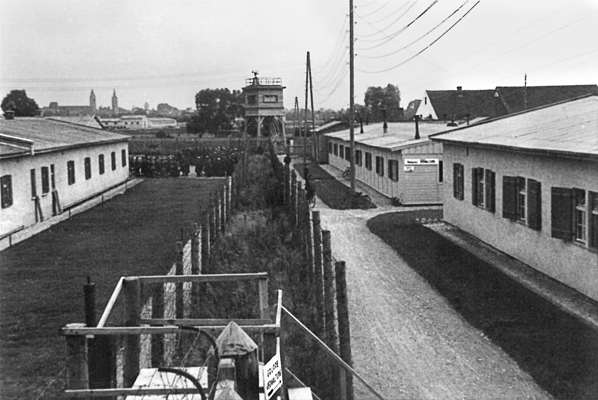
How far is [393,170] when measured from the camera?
1158 inches

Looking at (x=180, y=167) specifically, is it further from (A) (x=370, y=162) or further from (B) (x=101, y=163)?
(A) (x=370, y=162)

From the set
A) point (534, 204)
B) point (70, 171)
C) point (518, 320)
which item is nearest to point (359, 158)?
point (70, 171)

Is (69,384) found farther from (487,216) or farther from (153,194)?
(153,194)

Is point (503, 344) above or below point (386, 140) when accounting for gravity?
below

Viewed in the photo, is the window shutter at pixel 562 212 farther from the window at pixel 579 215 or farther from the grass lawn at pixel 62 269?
the grass lawn at pixel 62 269

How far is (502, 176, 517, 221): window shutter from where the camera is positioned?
16641 millimetres

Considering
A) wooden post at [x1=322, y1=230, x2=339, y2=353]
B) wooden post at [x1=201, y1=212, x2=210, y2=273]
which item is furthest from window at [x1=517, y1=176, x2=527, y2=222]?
wooden post at [x1=322, y1=230, x2=339, y2=353]

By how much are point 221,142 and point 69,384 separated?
70162 millimetres

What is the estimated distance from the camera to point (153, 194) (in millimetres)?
35906

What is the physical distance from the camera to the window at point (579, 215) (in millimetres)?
13430

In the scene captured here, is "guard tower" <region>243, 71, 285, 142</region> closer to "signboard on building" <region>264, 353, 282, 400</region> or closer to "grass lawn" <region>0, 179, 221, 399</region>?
"grass lawn" <region>0, 179, 221, 399</region>

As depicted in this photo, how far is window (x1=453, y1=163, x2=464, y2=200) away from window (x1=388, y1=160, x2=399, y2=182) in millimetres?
6568

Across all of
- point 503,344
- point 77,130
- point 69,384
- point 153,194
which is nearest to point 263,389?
point 69,384

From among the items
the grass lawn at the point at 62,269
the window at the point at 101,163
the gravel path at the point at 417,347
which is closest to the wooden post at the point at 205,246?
the grass lawn at the point at 62,269
